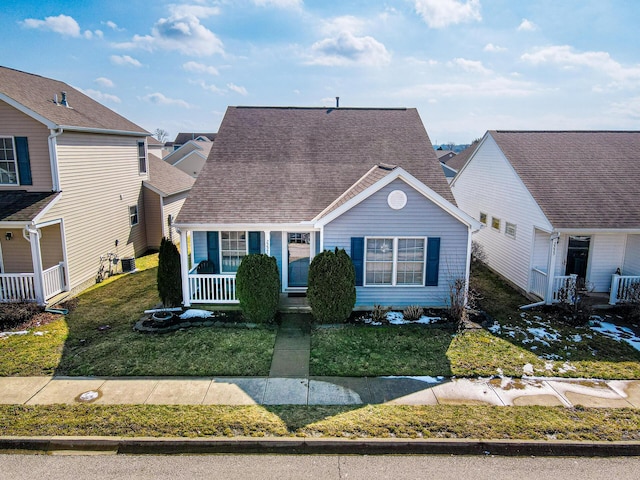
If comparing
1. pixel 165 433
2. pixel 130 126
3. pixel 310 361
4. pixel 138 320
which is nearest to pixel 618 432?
pixel 310 361

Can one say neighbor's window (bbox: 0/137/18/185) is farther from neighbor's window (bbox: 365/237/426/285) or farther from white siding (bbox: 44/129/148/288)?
neighbor's window (bbox: 365/237/426/285)

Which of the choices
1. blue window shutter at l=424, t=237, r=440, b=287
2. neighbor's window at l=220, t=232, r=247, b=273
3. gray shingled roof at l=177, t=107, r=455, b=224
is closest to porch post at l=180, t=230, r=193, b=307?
gray shingled roof at l=177, t=107, r=455, b=224

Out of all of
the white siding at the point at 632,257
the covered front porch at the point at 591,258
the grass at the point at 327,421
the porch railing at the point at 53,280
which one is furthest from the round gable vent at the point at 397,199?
the porch railing at the point at 53,280

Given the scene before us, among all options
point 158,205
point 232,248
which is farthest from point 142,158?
point 232,248

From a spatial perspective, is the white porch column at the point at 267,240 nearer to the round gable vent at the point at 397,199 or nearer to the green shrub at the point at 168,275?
the green shrub at the point at 168,275

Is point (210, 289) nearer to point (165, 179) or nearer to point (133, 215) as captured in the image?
point (133, 215)

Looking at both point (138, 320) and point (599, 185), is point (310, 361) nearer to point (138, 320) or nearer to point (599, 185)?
point (138, 320)
